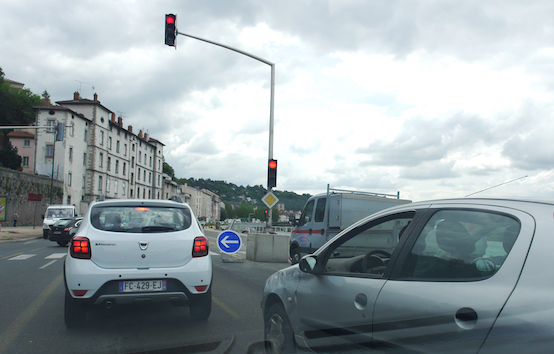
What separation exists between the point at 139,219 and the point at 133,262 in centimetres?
60

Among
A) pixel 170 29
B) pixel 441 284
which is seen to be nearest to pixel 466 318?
pixel 441 284

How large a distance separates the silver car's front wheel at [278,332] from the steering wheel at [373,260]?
36.8 inches

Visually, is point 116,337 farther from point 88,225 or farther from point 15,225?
point 15,225

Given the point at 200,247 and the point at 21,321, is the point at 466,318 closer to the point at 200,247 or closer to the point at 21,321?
the point at 200,247

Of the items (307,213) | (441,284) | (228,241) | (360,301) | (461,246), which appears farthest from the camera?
(307,213)

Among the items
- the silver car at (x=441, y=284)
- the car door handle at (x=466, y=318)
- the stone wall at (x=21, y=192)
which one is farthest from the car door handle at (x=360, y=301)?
the stone wall at (x=21, y=192)

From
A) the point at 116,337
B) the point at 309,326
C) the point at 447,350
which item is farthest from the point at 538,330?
the point at 116,337

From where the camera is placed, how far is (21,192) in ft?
157

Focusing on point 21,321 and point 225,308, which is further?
point 225,308

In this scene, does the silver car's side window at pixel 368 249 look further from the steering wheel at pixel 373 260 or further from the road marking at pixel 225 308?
the road marking at pixel 225 308

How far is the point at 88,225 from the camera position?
562 cm

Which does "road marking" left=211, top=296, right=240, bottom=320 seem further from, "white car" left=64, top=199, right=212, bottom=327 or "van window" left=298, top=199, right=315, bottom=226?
"van window" left=298, top=199, right=315, bottom=226

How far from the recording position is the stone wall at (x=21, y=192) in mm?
45034

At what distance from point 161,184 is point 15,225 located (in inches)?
2059
